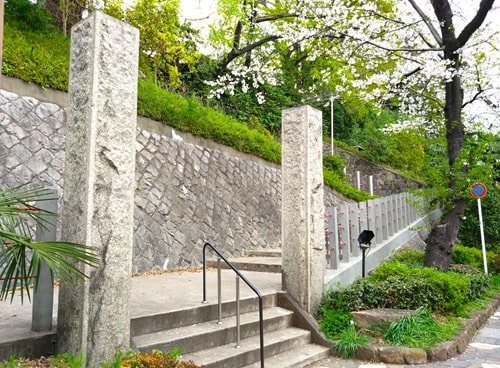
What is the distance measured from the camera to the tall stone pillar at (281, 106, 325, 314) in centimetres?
544

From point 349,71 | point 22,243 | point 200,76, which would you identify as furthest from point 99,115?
point 200,76

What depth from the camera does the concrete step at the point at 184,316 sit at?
12.7 feet

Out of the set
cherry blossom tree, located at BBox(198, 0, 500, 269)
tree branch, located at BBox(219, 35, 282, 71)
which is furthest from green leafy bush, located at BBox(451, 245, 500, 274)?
tree branch, located at BBox(219, 35, 282, 71)

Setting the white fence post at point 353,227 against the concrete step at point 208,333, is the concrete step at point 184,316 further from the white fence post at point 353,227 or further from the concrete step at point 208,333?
the white fence post at point 353,227

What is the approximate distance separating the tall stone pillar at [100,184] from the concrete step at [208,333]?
0.48 metres

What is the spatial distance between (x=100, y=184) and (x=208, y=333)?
1.98 meters

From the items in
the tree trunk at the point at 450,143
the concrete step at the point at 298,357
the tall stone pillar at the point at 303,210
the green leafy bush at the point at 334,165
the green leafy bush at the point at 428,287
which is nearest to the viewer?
the concrete step at the point at 298,357

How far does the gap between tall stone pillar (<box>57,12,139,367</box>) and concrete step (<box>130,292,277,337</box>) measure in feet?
1.70

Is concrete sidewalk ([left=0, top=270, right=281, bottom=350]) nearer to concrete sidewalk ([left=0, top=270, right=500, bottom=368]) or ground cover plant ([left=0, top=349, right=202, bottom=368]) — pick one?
concrete sidewalk ([left=0, top=270, right=500, bottom=368])

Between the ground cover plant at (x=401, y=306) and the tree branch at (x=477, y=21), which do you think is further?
the tree branch at (x=477, y=21)

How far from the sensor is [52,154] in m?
7.04

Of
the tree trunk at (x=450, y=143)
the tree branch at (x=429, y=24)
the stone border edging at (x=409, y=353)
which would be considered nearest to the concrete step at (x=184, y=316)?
the stone border edging at (x=409, y=353)

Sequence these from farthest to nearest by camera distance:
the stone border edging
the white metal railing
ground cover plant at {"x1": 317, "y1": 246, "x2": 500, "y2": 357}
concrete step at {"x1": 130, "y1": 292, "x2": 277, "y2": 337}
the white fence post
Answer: the white fence post < the white metal railing < ground cover plant at {"x1": 317, "y1": 246, "x2": 500, "y2": 357} < the stone border edging < concrete step at {"x1": 130, "y1": 292, "x2": 277, "y2": 337}

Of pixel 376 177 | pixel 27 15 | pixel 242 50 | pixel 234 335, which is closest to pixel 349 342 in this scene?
pixel 234 335
